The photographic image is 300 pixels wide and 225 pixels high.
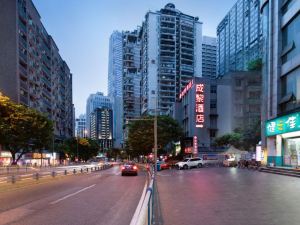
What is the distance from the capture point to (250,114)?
7531 cm

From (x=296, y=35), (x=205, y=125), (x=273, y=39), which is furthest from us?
(x=205, y=125)

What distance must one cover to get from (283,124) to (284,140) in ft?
9.72

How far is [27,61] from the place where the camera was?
75438mm

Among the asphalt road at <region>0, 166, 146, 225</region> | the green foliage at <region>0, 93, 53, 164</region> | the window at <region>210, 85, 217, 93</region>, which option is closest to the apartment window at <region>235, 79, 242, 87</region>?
the window at <region>210, 85, 217, 93</region>

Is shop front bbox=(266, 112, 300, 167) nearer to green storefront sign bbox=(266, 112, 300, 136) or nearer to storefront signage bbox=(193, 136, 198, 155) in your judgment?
green storefront sign bbox=(266, 112, 300, 136)

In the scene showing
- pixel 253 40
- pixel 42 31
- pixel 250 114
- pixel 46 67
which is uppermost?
pixel 253 40

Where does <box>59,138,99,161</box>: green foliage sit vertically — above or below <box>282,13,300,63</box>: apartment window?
below

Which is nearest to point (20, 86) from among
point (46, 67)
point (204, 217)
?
point (46, 67)

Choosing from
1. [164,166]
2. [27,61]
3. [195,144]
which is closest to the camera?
[164,166]

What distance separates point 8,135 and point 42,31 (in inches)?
2058

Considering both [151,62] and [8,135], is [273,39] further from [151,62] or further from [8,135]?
[151,62]

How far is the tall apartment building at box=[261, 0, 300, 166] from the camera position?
112 feet

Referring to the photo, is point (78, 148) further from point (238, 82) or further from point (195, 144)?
point (238, 82)

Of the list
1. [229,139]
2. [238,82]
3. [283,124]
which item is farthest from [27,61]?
[283,124]
